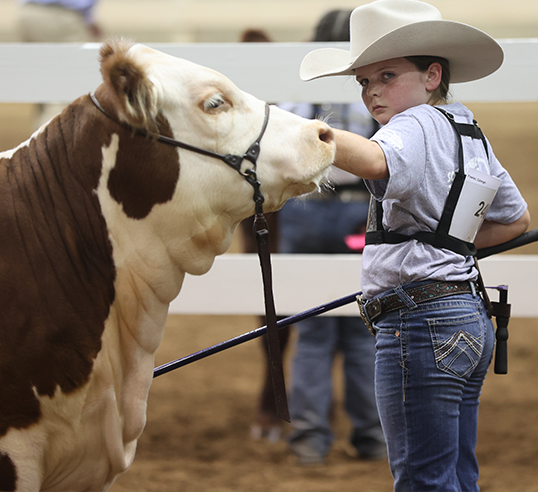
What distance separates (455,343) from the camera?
142cm

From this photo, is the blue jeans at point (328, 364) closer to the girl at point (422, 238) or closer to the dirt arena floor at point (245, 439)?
the dirt arena floor at point (245, 439)

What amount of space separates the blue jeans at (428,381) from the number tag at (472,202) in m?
0.16

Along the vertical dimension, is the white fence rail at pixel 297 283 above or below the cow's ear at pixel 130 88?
below

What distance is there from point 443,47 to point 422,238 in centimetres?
46

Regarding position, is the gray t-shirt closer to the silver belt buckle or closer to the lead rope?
the silver belt buckle

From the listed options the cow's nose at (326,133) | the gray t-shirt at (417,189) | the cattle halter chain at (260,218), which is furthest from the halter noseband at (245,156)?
the gray t-shirt at (417,189)

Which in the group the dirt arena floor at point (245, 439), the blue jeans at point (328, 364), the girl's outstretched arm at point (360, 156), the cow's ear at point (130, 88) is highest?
the cow's ear at point (130, 88)

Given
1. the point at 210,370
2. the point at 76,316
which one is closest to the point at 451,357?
the point at 76,316

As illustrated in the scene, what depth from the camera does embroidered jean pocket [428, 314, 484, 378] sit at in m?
1.41

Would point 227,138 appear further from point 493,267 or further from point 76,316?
point 493,267

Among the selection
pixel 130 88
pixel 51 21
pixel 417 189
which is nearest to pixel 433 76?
pixel 417 189

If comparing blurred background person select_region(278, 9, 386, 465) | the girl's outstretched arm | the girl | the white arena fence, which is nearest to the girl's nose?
the girl

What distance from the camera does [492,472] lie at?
9.01 ft

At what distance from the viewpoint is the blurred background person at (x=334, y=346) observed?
9.50ft
